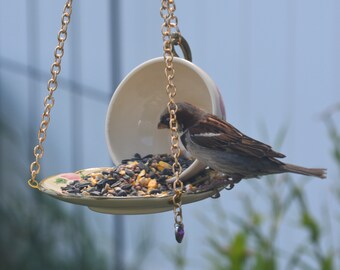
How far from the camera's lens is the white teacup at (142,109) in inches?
120

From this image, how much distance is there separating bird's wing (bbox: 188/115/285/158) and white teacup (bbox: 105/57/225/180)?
0.17 m

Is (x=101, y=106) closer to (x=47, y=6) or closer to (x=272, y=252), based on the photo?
(x=47, y=6)

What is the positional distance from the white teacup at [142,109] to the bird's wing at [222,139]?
0.17 metres

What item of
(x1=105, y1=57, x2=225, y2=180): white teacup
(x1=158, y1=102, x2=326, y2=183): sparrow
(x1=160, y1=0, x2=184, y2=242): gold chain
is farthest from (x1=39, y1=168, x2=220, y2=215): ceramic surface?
(x1=105, y1=57, x2=225, y2=180): white teacup

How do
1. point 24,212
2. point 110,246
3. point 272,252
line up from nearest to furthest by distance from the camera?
point 272,252, point 110,246, point 24,212

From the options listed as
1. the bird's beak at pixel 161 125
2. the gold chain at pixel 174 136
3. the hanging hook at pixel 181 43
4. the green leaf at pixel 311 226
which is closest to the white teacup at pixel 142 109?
the hanging hook at pixel 181 43

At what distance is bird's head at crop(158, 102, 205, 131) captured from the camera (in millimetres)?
2877

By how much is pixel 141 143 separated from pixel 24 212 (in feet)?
8.89

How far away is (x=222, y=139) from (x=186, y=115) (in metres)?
0.15

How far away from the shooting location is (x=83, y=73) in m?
5.64

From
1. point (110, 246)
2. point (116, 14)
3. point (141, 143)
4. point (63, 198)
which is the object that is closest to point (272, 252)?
point (141, 143)

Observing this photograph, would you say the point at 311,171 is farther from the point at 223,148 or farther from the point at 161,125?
the point at 161,125

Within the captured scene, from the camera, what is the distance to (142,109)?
3168 mm

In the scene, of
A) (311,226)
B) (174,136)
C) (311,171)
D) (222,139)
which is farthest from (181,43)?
(311,226)
